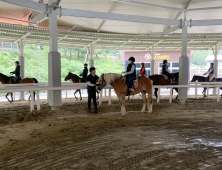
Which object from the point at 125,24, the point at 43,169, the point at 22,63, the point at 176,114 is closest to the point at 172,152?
the point at 43,169

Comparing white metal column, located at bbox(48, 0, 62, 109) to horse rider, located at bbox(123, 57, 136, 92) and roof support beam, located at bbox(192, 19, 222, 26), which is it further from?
roof support beam, located at bbox(192, 19, 222, 26)

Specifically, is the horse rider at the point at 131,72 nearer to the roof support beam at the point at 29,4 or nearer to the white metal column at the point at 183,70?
the roof support beam at the point at 29,4

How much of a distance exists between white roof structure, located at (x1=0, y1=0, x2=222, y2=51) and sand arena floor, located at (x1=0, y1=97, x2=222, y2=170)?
443cm

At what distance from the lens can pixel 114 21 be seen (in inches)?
507

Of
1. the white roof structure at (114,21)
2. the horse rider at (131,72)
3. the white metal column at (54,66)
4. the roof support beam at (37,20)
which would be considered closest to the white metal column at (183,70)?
the white roof structure at (114,21)

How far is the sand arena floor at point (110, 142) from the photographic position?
383cm

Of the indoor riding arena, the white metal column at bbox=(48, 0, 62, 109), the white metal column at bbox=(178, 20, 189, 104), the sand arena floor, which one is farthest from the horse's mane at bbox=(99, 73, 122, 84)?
the white metal column at bbox=(178, 20, 189, 104)

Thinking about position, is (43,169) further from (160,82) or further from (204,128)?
(160,82)

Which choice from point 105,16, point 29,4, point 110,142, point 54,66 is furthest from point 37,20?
point 110,142

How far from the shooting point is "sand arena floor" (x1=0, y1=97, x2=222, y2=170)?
383cm

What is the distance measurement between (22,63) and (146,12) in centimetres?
904

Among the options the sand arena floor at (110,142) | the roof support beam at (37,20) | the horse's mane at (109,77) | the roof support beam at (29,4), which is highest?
the roof support beam at (37,20)

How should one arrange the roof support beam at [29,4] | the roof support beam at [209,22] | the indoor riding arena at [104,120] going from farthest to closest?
the roof support beam at [209,22], the roof support beam at [29,4], the indoor riding arena at [104,120]

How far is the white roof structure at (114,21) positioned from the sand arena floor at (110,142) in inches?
174
